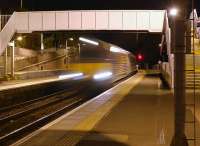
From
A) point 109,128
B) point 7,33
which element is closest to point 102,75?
point 7,33

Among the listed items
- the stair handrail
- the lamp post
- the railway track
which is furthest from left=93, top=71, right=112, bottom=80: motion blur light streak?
the lamp post

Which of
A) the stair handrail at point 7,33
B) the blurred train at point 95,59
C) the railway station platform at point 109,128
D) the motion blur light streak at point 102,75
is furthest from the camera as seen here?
the stair handrail at point 7,33

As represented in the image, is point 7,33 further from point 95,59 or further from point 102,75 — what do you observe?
point 95,59

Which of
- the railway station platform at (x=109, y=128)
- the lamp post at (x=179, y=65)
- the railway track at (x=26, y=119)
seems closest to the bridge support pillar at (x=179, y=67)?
the lamp post at (x=179, y=65)

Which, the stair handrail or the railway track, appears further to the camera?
the stair handrail

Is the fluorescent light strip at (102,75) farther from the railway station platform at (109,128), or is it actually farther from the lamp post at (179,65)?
the lamp post at (179,65)

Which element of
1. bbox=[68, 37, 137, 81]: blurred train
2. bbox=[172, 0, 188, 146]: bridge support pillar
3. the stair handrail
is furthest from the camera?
the stair handrail

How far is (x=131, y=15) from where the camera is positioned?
43125 mm

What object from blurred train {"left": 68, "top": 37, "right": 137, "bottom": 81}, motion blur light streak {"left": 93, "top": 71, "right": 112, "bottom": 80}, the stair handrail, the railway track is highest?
the stair handrail

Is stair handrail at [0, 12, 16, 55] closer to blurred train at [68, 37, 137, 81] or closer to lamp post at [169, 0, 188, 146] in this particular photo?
blurred train at [68, 37, 137, 81]

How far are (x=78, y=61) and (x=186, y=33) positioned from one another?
1145 inches

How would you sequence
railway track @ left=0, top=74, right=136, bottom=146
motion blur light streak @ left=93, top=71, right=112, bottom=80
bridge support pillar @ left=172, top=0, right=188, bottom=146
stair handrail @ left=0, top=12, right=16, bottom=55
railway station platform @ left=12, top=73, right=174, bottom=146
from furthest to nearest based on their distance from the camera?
stair handrail @ left=0, top=12, right=16, bottom=55, motion blur light streak @ left=93, top=71, right=112, bottom=80, railway track @ left=0, top=74, right=136, bottom=146, railway station platform @ left=12, top=73, right=174, bottom=146, bridge support pillar @ left=172, top=0, right=188, bottom=146

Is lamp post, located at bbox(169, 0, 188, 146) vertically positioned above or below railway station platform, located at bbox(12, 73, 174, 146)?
above

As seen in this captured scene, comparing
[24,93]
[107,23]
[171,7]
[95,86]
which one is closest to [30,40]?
[107,23]
